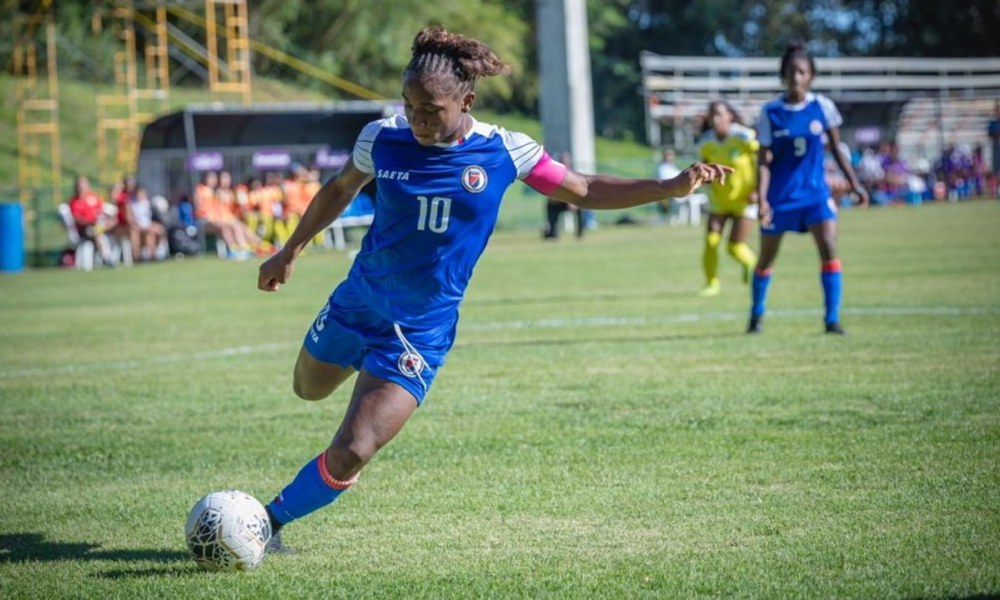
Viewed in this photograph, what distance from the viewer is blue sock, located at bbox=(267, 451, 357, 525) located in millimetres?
5234

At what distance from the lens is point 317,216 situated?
18.2 ft

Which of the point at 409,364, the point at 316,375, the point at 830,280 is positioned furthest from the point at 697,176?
the point at 830,280

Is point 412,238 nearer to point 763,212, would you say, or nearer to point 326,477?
point 326,477

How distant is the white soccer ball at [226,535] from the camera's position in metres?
5.14

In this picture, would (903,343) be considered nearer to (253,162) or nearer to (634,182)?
(634,182)

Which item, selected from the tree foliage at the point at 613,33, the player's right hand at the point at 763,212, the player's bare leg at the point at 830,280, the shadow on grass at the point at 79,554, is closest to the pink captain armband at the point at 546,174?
the shadow on grass at the point at 79,554

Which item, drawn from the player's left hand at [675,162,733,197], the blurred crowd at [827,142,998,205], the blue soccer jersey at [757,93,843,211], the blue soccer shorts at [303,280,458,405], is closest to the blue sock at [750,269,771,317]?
the blue soccer jersey at [757,93,843,211]

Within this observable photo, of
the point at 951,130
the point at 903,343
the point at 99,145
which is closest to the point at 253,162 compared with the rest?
the point at 99,145

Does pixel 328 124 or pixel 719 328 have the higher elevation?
pixel 328 124

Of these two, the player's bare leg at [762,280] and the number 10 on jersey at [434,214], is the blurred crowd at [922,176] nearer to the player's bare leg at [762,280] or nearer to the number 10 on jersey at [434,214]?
the player's bare leg at [762,280]

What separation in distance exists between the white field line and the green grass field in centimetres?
7

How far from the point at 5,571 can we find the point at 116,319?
38.1 ft

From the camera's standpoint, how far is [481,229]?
5.40 meters

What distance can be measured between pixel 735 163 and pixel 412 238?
10878mm
